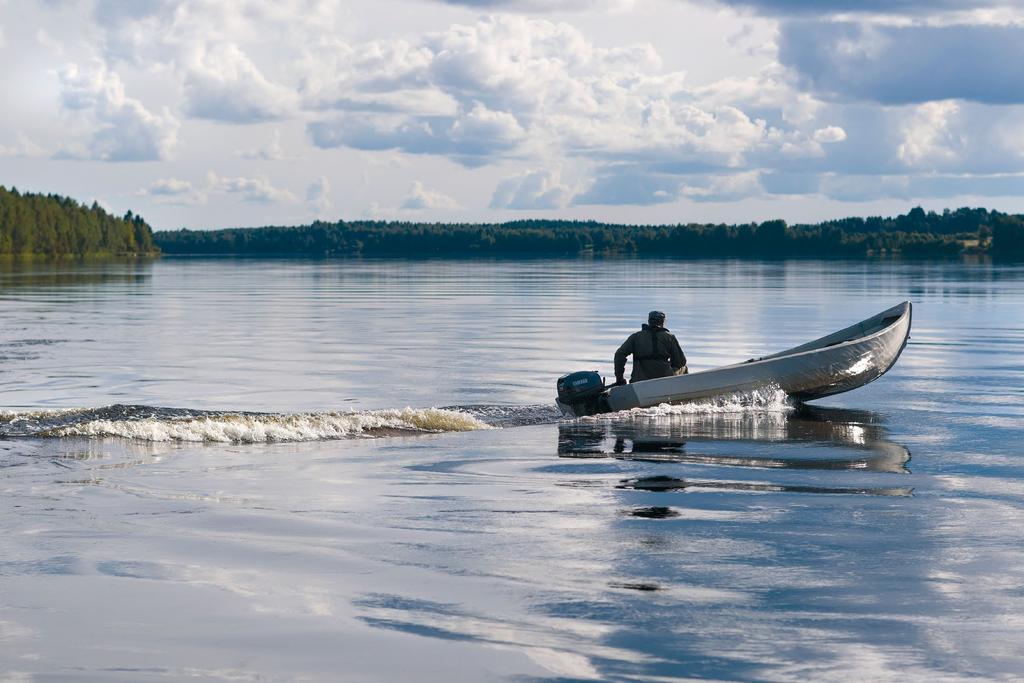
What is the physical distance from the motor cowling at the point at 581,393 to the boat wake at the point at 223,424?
6.46 feet

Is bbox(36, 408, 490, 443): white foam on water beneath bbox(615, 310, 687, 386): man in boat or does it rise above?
beneath

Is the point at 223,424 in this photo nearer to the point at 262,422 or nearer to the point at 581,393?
the point at 262,422

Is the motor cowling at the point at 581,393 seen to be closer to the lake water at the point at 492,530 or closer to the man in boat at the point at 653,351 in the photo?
the lake water at the point at 492,530

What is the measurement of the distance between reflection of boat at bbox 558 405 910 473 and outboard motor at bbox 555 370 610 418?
0.61m

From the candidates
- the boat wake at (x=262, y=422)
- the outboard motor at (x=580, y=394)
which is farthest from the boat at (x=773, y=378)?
the boat wake at (x=262, y=422)

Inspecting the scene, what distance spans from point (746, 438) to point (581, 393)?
3.91 m

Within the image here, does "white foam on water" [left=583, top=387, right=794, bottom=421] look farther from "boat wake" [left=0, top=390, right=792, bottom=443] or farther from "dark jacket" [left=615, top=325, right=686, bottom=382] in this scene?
"dark jacket" [left=615, top=325, right=686, bottom=382]

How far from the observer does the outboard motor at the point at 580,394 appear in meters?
26.1

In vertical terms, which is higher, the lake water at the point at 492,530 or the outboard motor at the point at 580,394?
the outboard motor at the point at 580,394

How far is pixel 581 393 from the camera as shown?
26.1 metres

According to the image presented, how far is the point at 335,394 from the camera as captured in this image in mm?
30078

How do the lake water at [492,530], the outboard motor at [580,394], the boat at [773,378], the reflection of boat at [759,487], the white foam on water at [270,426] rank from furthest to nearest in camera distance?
the boat at [773,378]
the outboard motor at [580,394]
the white foam on water at [270,426]
the reflection of boat at [759,487]
the lake water at [492,530]

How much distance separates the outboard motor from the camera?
26.1 meters

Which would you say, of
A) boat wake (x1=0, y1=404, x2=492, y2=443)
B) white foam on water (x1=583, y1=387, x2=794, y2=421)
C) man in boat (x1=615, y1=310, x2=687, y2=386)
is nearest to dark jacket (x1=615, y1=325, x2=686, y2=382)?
man in boat (x1=615, y1=310, x2=687, y2=386)
